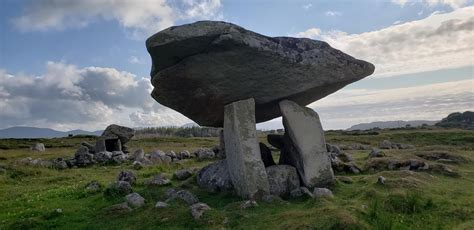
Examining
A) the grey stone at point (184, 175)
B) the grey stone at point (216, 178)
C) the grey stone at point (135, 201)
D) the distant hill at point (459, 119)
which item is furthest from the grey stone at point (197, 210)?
the distant hill at point (459, 119)

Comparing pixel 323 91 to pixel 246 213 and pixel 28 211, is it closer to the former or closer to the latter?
pixel 246 213

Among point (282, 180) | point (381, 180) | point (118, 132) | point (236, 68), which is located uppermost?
point (236, 68)

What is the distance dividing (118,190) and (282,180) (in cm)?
614

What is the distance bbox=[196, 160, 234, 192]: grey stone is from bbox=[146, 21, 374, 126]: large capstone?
2.33 metres

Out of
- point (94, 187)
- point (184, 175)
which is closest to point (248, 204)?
point (184, 175)

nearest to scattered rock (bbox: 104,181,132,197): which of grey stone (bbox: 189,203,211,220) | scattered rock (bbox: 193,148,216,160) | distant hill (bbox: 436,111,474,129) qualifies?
grey stone (bbox: 189,203,211,220)

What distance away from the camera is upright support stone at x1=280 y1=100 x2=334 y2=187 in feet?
55.6

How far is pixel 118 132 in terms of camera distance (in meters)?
38.4

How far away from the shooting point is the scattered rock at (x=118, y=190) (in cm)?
1636

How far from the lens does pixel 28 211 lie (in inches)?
578

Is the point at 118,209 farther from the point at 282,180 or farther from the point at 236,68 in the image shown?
the point at 236,68

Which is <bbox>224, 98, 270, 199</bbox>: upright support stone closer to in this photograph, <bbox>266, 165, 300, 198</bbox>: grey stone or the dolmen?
the dolmen

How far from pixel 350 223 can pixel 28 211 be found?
10.5 meters

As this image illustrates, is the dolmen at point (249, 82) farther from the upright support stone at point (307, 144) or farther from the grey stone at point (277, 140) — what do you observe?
the grey stone at point (277, 140)
